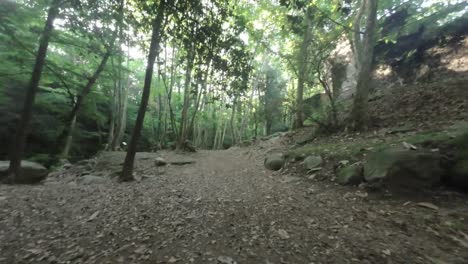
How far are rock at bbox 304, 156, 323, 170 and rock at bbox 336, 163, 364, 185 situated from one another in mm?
928

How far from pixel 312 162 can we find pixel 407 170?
2.47 m

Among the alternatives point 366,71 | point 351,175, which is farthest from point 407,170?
point 366,71

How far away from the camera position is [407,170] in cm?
433

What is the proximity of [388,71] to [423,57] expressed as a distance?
199 cm

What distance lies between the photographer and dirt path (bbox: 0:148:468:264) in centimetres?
290

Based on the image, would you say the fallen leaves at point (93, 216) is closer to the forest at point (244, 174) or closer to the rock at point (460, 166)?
the forest at point (244, 174)

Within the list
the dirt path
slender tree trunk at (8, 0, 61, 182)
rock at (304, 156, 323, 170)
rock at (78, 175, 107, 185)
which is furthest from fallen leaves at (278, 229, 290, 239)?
slender tree trunk at (8, 0, 61, 182)

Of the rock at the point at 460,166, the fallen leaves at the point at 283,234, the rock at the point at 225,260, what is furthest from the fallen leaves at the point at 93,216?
the rock at the point at 460,166

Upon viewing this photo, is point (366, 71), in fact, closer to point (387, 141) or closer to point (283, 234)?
point (387, 141)

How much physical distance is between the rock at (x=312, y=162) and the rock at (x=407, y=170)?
167cm

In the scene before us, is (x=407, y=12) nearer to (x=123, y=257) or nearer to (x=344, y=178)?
(x=344, y=178)

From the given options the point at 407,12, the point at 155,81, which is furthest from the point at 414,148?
the point at 155,81

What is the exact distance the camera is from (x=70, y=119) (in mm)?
12062

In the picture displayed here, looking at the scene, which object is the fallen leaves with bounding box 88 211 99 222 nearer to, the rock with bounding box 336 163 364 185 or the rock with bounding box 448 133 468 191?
the rock with bounding box 336 163 364 185
